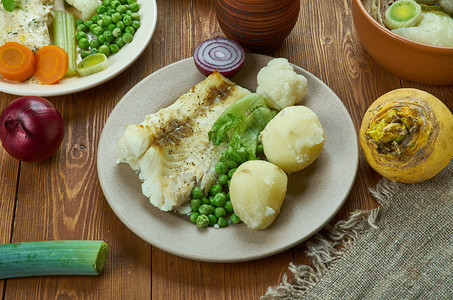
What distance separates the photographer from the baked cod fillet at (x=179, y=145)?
199cm

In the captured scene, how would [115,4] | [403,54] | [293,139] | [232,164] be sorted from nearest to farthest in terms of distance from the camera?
[293,139], [232,164], [403,54], [115,4]

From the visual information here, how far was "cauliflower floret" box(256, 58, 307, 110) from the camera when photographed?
217 centimetres

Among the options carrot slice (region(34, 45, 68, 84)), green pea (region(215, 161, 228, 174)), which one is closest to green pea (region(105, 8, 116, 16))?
carrot slice (region(34, 45, 68, 84))

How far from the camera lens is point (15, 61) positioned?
2348mm

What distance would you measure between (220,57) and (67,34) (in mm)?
797

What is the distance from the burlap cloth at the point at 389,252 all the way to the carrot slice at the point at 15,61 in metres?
1.46

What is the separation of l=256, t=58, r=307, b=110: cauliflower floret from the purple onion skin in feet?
2.92

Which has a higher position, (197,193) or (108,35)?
(108,35)

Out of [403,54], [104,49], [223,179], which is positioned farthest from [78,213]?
[403,54]

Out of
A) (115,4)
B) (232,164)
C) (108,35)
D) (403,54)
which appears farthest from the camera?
(115,4)

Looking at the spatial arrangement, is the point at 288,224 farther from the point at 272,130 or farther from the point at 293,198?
the point at 272,130

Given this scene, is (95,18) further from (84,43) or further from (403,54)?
(403,54)

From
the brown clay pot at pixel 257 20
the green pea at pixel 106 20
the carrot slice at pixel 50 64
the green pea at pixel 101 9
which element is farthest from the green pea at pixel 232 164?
the green pea at pixel 101 9

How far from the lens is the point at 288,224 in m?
1.92
